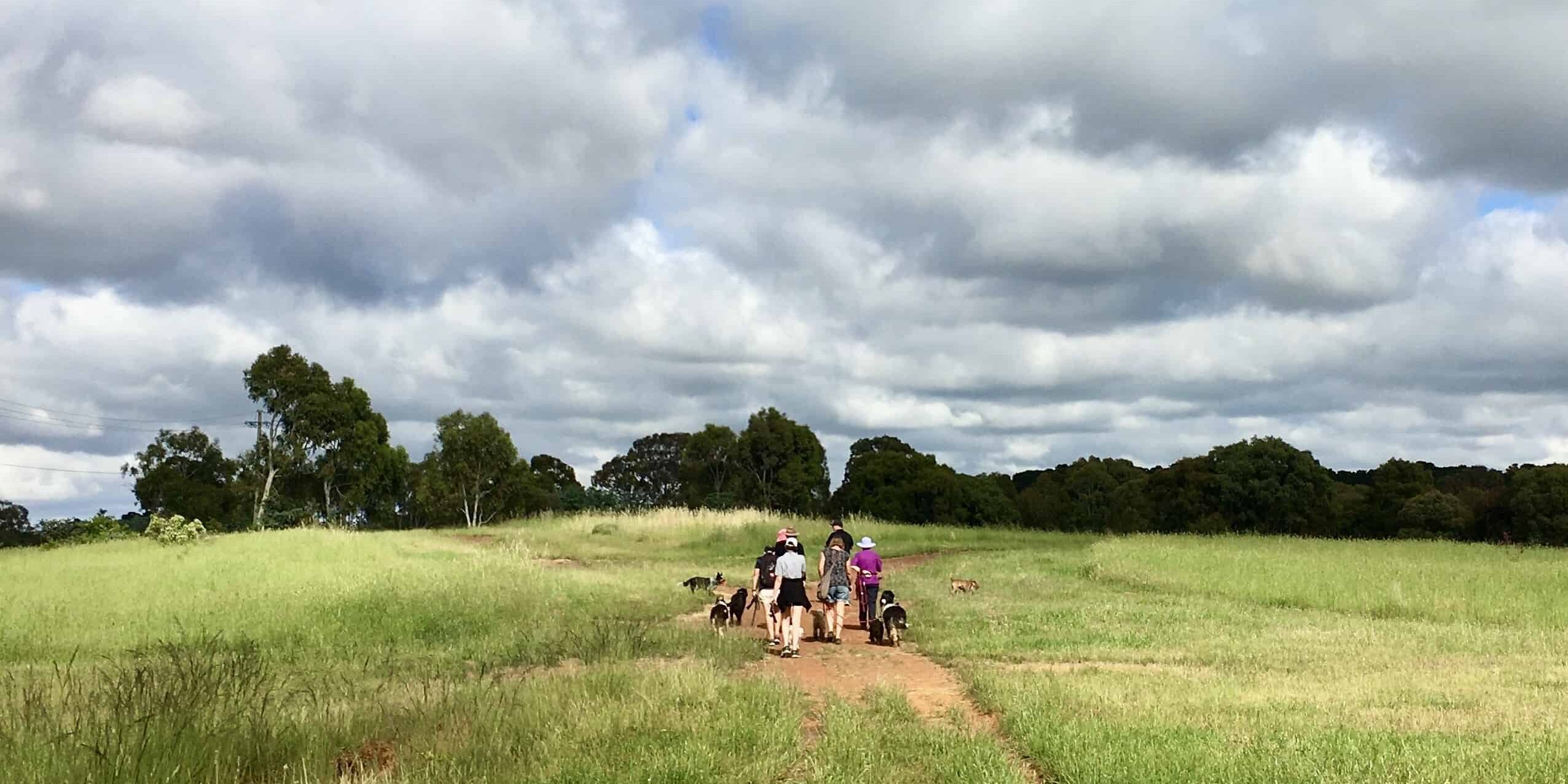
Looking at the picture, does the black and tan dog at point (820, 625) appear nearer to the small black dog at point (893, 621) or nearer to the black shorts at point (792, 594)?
the small black dog at point (893, 621)

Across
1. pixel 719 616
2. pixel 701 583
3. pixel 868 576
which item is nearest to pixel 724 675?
pixel 719 616

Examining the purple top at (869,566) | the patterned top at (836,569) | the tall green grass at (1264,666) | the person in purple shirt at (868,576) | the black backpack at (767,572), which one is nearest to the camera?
the tall green grass at (1264,666)

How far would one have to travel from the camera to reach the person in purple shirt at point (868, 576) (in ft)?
59.6

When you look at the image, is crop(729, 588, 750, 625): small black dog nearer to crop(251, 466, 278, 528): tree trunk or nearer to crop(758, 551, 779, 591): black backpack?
crop(758, 551, 779, 591): black backpack

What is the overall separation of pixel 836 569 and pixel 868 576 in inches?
65.1

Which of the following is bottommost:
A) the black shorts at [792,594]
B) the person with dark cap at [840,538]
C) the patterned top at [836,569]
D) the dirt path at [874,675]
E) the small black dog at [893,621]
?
the dirt path at [874,675]

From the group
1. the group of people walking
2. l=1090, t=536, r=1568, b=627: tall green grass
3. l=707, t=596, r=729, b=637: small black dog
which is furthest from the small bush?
l=1090, t=536, r=1568, b=627: tall green grass

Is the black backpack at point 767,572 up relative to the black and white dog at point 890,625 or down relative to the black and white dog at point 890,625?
up

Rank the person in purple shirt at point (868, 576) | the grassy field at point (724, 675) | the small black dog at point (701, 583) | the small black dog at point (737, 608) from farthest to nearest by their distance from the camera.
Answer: the small black dog at point (701, 583) → the person in purple shirt at point (868, 576) → the small black dog at point (737, 608) → the grassy field at point (724, 675)

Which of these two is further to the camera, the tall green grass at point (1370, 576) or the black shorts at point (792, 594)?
the tall green grass at point (1370, 576)

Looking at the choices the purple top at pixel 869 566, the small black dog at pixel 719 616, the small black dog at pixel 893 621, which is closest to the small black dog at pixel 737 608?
the small black dog at pixel 719 616

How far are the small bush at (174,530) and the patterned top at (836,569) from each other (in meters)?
26.7

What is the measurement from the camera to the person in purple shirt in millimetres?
18156

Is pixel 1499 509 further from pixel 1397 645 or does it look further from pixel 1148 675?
pixel 1148 675
